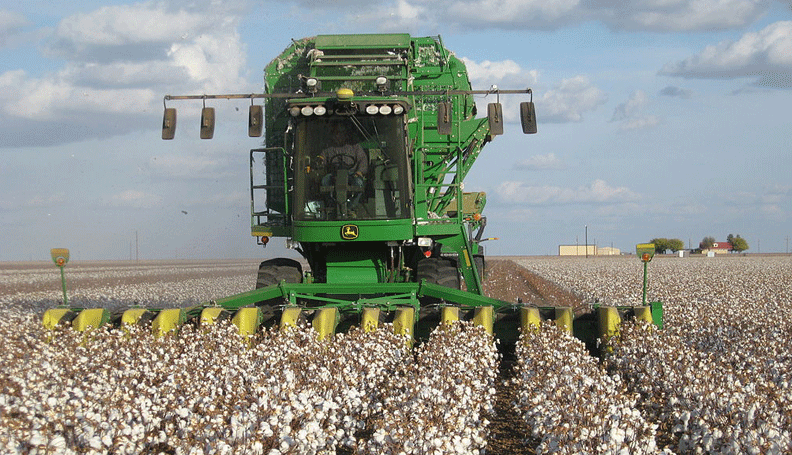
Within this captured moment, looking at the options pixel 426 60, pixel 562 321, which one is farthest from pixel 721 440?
pixel 426 60

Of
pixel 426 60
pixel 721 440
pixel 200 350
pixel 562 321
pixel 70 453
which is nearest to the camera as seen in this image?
pixel 70 453

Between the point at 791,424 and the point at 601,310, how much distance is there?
5008mm

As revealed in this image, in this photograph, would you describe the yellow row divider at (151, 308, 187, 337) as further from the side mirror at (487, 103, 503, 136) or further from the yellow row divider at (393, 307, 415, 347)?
the side mirror at (487, 103, 503, 136)

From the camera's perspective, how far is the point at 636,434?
6035 millimetres

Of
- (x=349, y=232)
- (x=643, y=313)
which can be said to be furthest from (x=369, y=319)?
(x=643, y=313)

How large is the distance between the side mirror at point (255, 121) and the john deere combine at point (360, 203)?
19mm

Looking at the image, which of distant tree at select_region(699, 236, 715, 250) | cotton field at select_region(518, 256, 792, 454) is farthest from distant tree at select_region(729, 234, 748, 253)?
cotton field at select_region(518, 256, 792, 454)

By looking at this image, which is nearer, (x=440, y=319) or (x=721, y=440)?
(x=721, y=440)

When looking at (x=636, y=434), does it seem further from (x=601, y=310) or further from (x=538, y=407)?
(x=601, y=310)

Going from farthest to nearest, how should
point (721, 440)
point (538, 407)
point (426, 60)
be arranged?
1. point (426, 60)
2. point (538, 407)
3. point (721, 440)

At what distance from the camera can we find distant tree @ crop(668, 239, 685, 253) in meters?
138

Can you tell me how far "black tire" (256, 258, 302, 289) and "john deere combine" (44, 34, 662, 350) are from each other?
2 centimetres

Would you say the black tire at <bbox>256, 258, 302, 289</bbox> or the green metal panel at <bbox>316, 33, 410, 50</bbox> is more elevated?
the green metal panel at <bbox>316, 33, 410, 50</bbox>

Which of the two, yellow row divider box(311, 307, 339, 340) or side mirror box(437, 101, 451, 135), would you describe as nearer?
yellow row divider box(311, 307, 339, 340)
